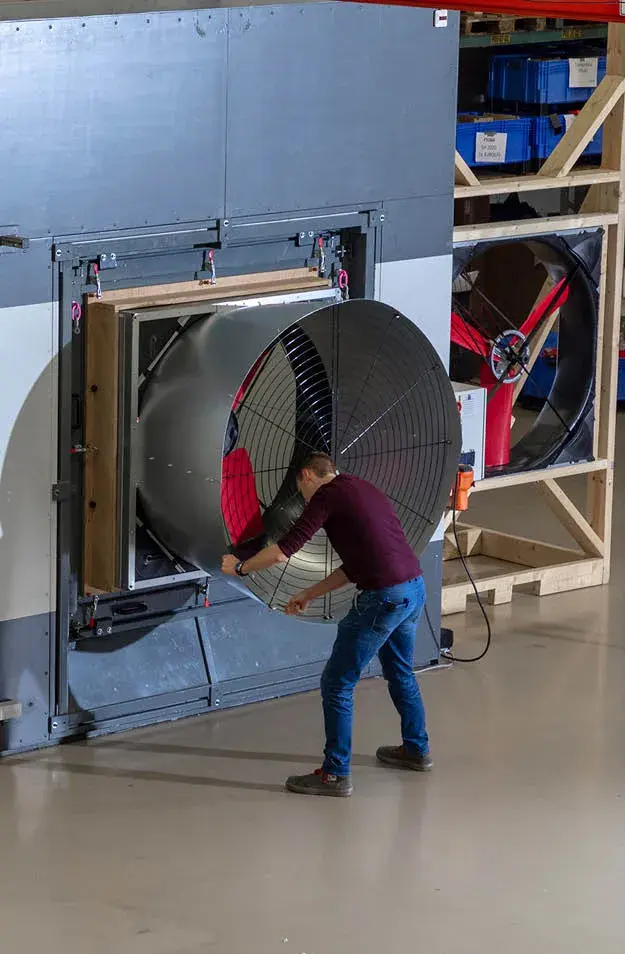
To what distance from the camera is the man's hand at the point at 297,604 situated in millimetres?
6004

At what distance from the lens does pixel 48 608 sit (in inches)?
245

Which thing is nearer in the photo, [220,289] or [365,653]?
[365,653]

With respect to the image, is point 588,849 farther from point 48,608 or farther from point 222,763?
point 48,608

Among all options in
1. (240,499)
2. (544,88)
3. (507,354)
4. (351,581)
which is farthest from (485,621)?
(544,88)

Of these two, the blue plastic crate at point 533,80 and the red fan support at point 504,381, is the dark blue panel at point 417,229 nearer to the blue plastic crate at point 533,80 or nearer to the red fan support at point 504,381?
the red fan support at point 504,381

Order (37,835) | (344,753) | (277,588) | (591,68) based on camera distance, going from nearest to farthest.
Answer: (37,835)
(344,753)
(277,588)
(591,68)

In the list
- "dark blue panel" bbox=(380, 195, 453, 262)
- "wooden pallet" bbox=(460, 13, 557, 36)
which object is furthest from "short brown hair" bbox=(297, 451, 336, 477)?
"wooden pallet" bbox=(460, 13, 557, 36)

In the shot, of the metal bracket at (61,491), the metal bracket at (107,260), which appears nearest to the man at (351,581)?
the metal bracket at (61,491)

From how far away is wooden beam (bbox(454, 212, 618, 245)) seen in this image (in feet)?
24.3

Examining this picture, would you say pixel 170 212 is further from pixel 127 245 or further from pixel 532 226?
pixel 532 226

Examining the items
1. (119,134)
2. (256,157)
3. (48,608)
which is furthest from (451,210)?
(48,608)

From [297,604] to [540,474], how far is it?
2454mm

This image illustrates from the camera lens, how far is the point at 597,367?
8258mm

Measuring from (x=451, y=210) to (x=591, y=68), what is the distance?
14.9 ft
